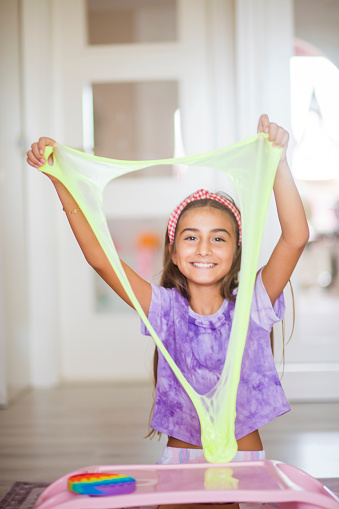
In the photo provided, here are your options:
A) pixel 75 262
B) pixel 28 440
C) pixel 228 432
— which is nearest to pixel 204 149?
pixel 75 262

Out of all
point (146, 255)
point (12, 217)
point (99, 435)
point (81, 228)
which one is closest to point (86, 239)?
point (81, 228)

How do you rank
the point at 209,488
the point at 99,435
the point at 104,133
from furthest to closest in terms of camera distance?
the point at 104,133
the point at 99,435
the point at 209,488

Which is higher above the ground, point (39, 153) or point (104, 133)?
point (104, 133)

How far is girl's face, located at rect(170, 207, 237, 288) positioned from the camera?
1137 mm

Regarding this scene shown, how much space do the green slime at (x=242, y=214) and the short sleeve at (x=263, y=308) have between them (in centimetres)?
24

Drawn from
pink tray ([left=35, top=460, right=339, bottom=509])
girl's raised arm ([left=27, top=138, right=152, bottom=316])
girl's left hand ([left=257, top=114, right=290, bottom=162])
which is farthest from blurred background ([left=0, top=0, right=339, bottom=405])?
pink tray ([left=35, top=460, right=339, bottom=509])

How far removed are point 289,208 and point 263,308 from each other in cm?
20

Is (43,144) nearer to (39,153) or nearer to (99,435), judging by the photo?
(39,153)

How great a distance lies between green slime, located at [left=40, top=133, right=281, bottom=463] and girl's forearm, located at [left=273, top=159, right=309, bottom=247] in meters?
0.08

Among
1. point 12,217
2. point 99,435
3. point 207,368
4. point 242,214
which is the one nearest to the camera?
point 242,214

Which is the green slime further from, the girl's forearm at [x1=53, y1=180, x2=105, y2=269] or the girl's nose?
the girl's nose

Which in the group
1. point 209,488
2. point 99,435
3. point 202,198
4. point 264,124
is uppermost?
point 264,124

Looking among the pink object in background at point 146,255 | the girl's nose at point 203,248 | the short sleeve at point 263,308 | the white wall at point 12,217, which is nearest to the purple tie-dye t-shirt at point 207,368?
the short sleeve at point 263,308

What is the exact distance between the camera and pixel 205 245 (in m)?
1.14
